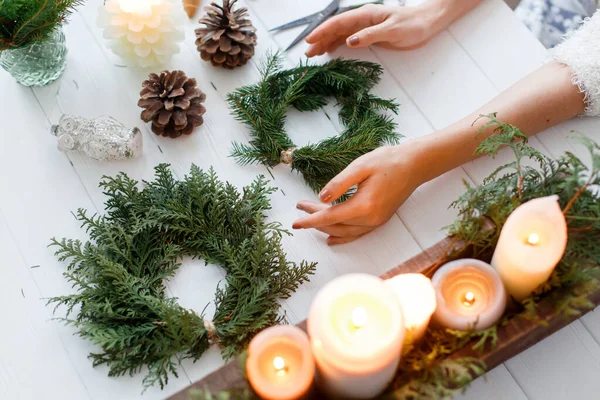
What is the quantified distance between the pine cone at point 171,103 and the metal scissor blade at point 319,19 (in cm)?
22

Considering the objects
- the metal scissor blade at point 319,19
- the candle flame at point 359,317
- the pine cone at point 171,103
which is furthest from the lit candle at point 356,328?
the metal scissor blade at point 319,19

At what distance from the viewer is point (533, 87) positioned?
3.48ft

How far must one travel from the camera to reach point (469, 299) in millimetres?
774

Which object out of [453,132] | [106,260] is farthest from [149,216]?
[453,132]

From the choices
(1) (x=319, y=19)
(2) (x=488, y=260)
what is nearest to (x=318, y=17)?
(1) (x=319, y=19)

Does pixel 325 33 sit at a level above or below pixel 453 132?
above

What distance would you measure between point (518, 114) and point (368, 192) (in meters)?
0.30

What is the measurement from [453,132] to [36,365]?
77 cm

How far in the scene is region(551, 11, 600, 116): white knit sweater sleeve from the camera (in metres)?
1.05

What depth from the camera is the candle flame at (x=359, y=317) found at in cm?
64

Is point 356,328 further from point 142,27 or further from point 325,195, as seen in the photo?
point 142,27

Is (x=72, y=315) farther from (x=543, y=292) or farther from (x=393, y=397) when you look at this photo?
(x=543, y=292)

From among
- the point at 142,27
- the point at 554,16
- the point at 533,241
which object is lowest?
A: the point at 554,16

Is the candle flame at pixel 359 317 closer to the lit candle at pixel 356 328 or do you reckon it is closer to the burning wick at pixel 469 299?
the lit candle at pixel 356 328
